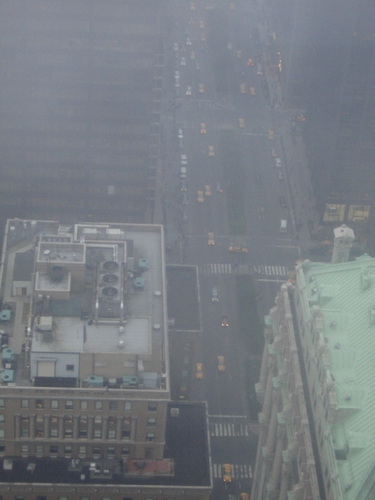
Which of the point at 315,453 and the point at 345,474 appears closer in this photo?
the point at 345,474

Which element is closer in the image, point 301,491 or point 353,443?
point 353,443

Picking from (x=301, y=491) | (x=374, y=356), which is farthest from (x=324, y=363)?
(x=301, y=491)

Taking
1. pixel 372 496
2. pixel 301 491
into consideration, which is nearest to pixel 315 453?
pixel 301 491

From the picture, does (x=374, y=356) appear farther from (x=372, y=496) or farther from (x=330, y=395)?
(x=372, y=496)

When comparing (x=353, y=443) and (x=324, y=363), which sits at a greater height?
(x=324, y=363)

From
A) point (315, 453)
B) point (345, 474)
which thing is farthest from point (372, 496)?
point (315, 453)

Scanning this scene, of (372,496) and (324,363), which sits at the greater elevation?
(324,363)

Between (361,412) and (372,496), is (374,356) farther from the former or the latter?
(372,496)
